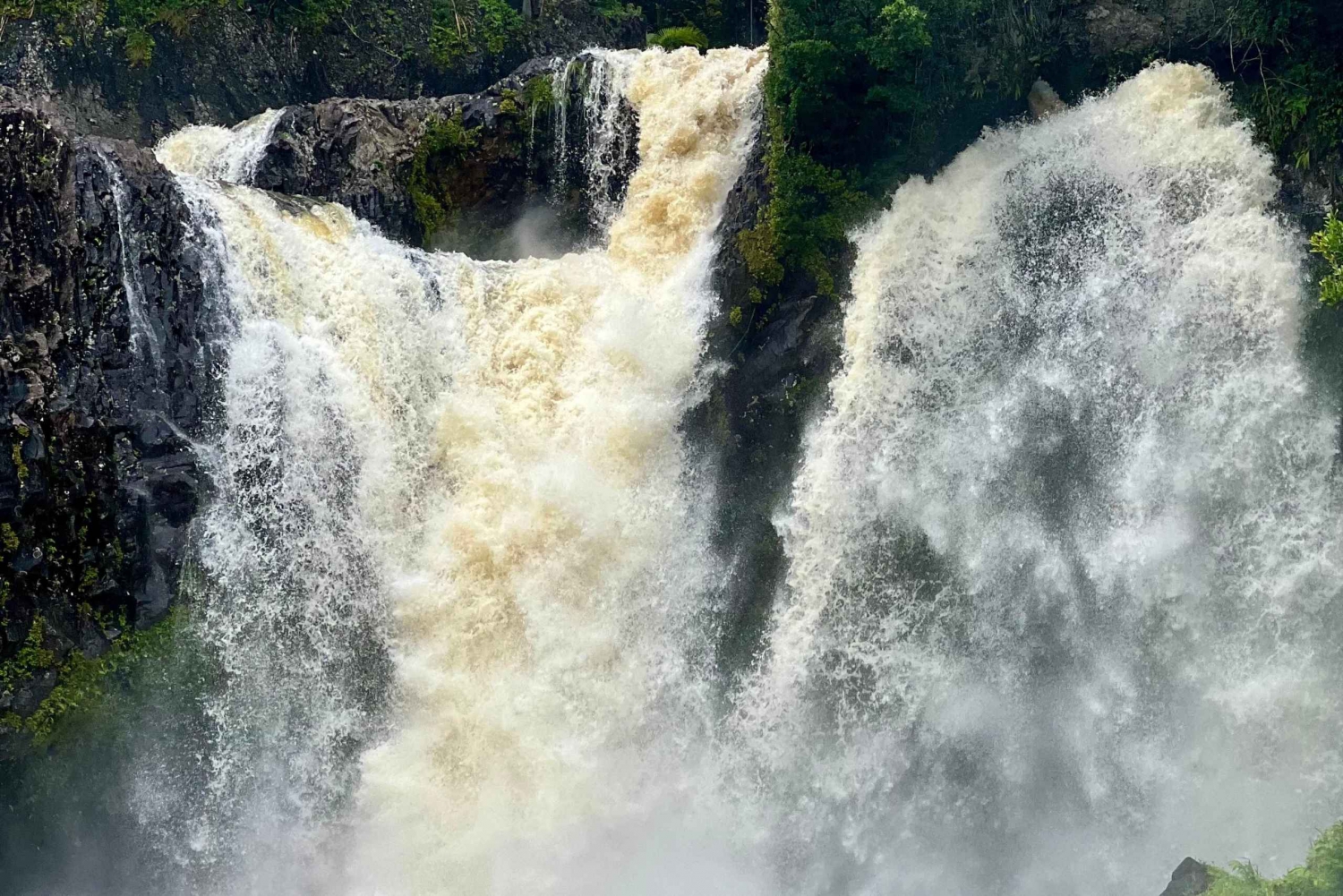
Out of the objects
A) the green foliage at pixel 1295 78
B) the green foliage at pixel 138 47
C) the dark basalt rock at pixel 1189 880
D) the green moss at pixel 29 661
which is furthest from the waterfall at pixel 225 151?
the dark basalt rock at pixel 1189 880

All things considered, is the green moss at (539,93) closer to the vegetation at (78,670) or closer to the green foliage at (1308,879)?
the vegetation at (78,670)

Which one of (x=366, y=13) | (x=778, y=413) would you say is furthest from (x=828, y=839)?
(x=366, y=13)

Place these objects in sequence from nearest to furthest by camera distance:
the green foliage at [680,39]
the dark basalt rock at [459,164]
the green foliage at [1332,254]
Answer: the green foliage at [1332,254] → the dark basalt rock at [459,164] → the green foliage at [680,39]

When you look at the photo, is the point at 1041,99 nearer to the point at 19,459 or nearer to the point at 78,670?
the point at 19,459

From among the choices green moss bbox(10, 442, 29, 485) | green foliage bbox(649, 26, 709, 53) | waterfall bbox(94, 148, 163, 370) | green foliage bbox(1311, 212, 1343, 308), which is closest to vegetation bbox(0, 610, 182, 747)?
green moss bbox(10, 442, 29, 485)

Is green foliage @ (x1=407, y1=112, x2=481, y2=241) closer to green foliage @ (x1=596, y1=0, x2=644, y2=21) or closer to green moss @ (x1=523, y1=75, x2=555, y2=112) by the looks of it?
green moss @ (x1=523, y1=75, x2=555, y2=112)
